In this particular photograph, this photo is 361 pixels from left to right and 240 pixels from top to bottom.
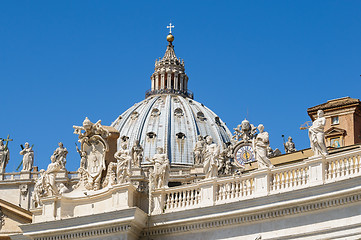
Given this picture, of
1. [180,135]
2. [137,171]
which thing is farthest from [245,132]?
[180,135]

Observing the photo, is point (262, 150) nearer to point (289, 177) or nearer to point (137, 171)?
point (289, 177)

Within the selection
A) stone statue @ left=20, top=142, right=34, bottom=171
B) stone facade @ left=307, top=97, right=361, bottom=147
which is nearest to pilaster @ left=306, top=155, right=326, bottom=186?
stone facade @ left=307, top=97, right=361, bottom=147

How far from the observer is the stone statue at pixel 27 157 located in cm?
9406

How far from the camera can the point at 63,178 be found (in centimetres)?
9188

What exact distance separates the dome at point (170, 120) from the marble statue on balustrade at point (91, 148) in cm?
10089

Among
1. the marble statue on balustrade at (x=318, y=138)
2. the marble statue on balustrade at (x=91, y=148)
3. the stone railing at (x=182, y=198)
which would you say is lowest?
the stone railing at (x=182, y=198)

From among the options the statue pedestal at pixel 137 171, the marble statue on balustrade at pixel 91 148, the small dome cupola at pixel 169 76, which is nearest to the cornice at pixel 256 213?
the marble statue on balustrade at pixel 91 148

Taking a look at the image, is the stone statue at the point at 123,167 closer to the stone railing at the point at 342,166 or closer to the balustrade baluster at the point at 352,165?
the stone railing at the point at 342,166

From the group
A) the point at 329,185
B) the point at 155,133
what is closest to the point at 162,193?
the point at 329,185

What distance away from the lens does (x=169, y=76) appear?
164 meters

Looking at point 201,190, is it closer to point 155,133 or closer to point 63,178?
point 63,178

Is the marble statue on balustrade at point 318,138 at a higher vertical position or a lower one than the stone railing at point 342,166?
higher

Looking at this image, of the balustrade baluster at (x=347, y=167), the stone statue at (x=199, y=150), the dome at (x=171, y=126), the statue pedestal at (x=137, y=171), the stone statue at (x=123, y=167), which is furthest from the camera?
the dome at (x=171, y=126)

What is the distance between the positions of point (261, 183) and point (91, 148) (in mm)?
8324
